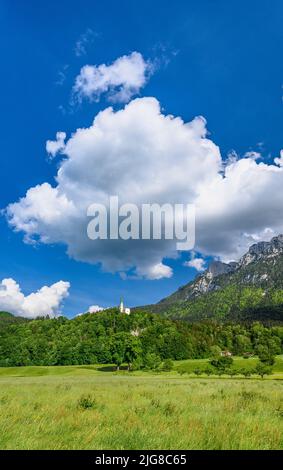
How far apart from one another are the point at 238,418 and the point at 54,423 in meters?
5.53

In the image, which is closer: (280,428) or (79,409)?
(280,428)

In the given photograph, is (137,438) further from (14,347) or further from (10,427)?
(14,347)

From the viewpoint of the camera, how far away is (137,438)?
8.65 m

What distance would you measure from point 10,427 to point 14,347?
7786 inches

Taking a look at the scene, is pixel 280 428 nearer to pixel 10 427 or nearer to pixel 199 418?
pixel 199 418

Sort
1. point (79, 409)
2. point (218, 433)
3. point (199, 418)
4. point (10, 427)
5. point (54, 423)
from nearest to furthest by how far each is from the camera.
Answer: point (218, 433)
point (10, 427)
point (54, 423)
point (199, 418)
point (79, 409)
